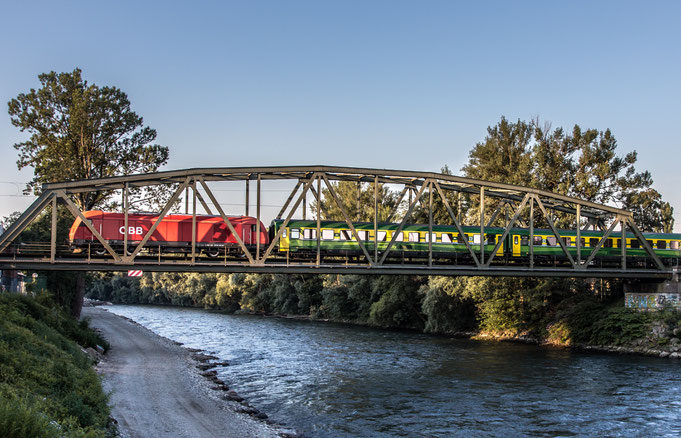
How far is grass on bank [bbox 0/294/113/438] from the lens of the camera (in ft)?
39.5

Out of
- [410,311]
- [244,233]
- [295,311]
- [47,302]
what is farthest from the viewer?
[295,311]

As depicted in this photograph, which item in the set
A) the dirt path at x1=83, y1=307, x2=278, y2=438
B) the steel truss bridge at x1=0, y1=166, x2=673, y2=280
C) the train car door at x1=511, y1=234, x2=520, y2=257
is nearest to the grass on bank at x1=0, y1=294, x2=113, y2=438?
the dirt path at x1=83, y1=307, x2=278, y2=438

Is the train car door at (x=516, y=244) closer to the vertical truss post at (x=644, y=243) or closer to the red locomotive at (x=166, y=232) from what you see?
the vertical truss post at (x=644, y=243)

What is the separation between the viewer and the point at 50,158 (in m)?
50.2

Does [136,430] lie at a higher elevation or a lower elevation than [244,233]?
lower

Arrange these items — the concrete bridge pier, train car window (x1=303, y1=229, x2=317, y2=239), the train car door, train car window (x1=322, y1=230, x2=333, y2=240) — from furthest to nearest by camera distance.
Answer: the train car door → the concrete bridge pier → train car window (x1=322, y1=230, x2=333, y2=240) → train car window (x1=303, y1=229, x2=317, y2=239)

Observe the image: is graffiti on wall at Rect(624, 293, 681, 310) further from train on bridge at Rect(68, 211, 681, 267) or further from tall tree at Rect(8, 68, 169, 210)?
tall tree at Rect(8, 68, 169, 210)

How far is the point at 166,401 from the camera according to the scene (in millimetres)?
24656

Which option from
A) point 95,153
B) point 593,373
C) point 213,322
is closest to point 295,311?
point 213,322

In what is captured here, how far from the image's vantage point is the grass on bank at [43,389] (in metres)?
12.1

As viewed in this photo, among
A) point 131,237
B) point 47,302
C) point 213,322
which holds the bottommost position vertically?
point 213,322

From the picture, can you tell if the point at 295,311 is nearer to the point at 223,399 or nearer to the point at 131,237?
the point at 131,237

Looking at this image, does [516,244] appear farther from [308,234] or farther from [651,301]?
[308,234]

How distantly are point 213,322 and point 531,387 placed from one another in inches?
2154
